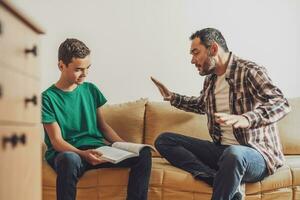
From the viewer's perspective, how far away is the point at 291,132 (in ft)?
8.34

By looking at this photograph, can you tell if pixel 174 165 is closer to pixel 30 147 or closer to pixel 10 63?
pixel 30 147

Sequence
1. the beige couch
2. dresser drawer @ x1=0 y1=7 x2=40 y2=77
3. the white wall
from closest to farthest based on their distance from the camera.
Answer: dresser drawer @ x1=0 y1=7 x2=40 y2=77, the beige couch, the white wall

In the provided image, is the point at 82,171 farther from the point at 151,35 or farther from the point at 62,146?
the point at 151,35

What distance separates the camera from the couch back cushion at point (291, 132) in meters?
2.50

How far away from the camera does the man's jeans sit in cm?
181

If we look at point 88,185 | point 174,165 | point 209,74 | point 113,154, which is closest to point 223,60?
point 209,74

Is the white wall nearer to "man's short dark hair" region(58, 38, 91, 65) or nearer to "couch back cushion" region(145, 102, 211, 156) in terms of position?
"couch back cushion" region(145, 102, 211, 156)

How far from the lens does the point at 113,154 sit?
6.33 ft

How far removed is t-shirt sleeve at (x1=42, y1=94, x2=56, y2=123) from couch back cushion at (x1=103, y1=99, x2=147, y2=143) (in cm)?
50

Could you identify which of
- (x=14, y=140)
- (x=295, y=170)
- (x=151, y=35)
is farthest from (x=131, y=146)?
(x=14, y=140)

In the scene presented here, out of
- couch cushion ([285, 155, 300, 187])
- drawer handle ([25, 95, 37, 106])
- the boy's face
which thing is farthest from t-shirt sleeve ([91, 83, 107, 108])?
drawer handle ([25, 95, 37, 106])

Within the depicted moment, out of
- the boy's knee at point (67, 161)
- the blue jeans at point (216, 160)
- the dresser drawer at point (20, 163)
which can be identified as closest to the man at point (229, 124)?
the blue jeans at point (216, 160)

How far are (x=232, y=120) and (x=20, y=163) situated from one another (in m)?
0.97

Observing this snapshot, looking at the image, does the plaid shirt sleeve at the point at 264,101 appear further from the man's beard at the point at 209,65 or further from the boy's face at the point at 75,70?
the boy's face at the point at 75,70
